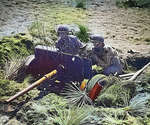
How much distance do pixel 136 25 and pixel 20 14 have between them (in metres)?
5.19

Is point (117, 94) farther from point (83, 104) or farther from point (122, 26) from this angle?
point (122, 26)

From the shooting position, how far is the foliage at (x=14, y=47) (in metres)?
5.94

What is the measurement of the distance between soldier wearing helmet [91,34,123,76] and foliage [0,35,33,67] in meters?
2.08

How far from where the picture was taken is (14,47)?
20.8ft

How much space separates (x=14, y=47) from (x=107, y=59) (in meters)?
2.79

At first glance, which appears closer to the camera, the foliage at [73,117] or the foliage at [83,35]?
the foliage at [73,117]

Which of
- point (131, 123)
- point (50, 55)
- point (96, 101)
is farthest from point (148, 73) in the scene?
point (50, 55)

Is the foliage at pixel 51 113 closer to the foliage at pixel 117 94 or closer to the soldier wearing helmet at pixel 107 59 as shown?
the foliage at pixel 117 94

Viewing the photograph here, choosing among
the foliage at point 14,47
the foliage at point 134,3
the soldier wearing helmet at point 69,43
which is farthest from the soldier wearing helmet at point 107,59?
the foliage at point 134,3

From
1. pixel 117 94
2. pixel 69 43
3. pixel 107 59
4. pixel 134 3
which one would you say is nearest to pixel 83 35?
pixel 69 43

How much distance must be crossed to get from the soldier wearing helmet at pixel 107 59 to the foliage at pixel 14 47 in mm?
2075

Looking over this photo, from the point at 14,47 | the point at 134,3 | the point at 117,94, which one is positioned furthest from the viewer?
the point at 134,3

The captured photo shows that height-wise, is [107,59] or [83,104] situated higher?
[107,59]

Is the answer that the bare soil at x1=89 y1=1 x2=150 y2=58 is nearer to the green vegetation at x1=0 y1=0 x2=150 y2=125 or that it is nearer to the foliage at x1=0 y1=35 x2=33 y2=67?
the green vegetation at x1=0 y1=0 x2=150 y2=125
